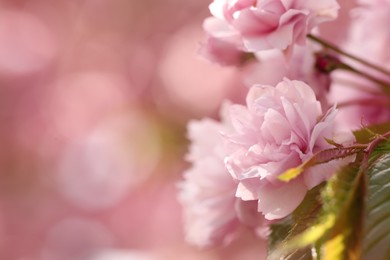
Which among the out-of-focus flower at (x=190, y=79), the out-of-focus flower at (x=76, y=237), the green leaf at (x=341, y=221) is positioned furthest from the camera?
the out-of-focus flower at (x=190, y=79)

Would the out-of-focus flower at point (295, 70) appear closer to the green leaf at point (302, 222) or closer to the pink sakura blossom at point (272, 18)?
the pink sakura blossom at point (272, 18)

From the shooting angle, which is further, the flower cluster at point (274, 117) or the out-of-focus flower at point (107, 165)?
the out-of-focus flower at point (107, 165)

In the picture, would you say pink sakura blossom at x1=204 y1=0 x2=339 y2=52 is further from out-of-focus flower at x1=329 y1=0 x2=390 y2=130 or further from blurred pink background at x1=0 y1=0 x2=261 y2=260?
blurred pink background at x1=0 y1=0 x2=261 y2=260

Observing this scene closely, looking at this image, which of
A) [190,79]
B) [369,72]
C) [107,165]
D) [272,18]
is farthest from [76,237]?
[272,18]

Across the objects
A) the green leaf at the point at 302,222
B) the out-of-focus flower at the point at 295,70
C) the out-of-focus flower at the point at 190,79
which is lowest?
the green leaf at the point at 302,222

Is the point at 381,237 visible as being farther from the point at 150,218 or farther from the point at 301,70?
the point at 150,218

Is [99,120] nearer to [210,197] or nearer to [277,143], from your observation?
[210,197]

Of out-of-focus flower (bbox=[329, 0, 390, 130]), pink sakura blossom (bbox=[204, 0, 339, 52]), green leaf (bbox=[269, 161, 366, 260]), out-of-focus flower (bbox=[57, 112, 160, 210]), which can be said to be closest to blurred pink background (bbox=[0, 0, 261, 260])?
out-of-focus flower (bbox=[57, 112, 160, 210])

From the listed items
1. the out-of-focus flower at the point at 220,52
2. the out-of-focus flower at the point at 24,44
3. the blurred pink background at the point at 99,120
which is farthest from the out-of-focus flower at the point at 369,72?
the out-of-focus flower at the point at 24,44
